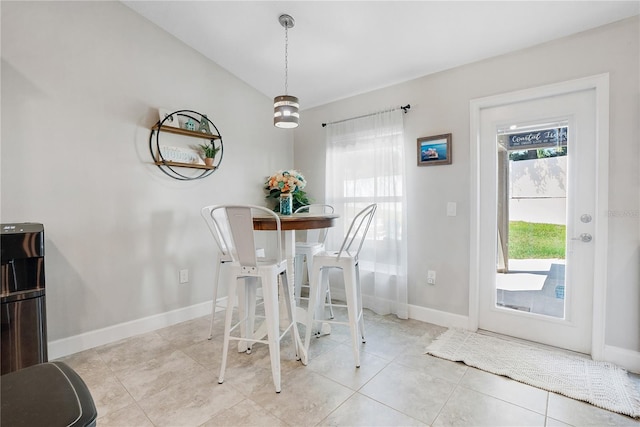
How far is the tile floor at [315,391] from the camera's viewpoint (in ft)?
5.28

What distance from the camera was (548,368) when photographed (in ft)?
6.77

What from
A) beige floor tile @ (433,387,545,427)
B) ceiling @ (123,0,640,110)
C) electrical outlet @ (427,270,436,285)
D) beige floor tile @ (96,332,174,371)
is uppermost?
ceiling @ (123,0,640,110)

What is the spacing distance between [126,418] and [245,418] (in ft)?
2.07

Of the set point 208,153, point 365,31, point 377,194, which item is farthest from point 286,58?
point 377,194

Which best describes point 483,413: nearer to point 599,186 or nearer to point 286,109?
point 599,186

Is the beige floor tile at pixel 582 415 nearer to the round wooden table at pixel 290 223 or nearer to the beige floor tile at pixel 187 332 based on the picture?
the round wooden table at pixel 290 223

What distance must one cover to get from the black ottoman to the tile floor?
1018mm

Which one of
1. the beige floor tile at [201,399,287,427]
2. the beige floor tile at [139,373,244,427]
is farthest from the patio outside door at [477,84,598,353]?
the beige floor tile at [139,373,244,427]

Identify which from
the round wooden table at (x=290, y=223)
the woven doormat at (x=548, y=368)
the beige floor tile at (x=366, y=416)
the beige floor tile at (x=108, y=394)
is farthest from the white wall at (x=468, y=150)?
the beige floor tile at (x=108, y=394)

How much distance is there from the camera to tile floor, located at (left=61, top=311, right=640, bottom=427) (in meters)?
1.61

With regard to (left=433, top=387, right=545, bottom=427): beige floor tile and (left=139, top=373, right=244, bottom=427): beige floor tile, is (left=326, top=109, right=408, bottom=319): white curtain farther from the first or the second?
(left=139, top=373, right=244, bottom=427): beige floor tile

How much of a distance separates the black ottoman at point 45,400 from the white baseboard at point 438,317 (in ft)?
8.98

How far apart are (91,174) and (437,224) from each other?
296 centimetres

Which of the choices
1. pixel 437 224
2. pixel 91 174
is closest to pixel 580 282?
pixel 437 224
